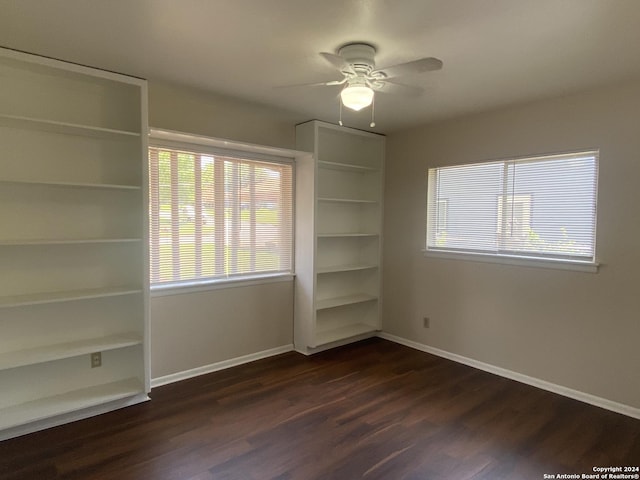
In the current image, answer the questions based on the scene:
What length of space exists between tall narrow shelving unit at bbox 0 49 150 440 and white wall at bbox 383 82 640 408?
9.29 feet

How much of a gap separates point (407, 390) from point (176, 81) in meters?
3.15

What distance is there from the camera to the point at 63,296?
2.69 m

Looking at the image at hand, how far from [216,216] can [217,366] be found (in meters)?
1.44

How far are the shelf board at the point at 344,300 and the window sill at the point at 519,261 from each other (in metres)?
0.89

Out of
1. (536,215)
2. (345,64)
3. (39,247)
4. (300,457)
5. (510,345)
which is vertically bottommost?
(300,457)

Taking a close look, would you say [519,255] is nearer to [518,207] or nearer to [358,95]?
[518,207]

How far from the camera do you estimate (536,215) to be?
136 inches

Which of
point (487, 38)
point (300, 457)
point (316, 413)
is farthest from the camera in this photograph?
point (316, 413)

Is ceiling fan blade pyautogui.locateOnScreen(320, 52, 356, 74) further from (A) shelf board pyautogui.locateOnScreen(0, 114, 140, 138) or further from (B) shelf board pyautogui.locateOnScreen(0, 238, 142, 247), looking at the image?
(B) shelf board pyautogui.locateOnScreen(0, 238, 142, 247)

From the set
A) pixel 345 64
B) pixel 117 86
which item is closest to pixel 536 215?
pixel 345 64

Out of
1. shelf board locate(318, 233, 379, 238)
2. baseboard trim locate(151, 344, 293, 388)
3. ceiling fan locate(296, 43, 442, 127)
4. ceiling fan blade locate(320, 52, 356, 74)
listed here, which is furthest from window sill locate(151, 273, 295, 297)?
ceiling fan blade locate(320, 52, 356, 74)

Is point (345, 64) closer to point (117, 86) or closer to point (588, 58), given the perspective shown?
point (588, 58)

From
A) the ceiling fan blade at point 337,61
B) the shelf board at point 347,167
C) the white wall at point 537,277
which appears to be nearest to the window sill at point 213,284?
the shelf board at point 347,167

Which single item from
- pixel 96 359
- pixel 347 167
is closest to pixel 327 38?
pixel 347 167
